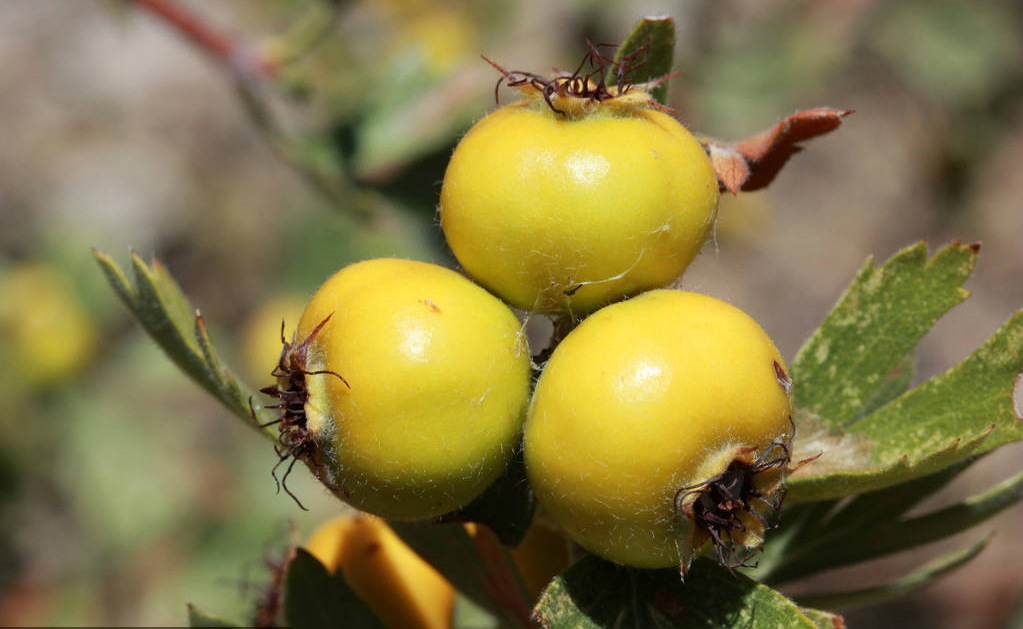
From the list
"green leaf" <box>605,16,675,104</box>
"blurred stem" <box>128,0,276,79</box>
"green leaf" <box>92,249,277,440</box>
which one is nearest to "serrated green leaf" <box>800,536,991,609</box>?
"green leaf" <box>605,16,675,104</box>

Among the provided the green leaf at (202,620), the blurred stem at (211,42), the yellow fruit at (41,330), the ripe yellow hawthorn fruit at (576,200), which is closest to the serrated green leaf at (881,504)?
the ripe yellow hawthorn fruit at (576,200)

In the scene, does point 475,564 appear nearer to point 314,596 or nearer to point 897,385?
point 314,596

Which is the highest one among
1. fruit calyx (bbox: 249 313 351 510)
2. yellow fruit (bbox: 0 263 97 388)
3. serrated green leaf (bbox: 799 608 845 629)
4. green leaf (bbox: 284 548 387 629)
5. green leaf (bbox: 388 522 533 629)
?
fruit calyx (bbox: 249 313 351 510)

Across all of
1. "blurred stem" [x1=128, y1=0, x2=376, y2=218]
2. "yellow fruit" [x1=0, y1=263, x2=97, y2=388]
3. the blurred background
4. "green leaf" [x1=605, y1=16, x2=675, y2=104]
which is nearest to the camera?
"green leaf" [x1=605, y1=16, x2=675, y2=104]

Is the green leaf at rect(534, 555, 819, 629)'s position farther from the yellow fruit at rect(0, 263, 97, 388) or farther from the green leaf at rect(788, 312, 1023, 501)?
the yellow fruit at rect(0, 263, 97, 388)

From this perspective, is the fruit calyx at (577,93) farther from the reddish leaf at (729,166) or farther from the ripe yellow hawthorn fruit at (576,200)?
the reddish leaf at (729,166)
